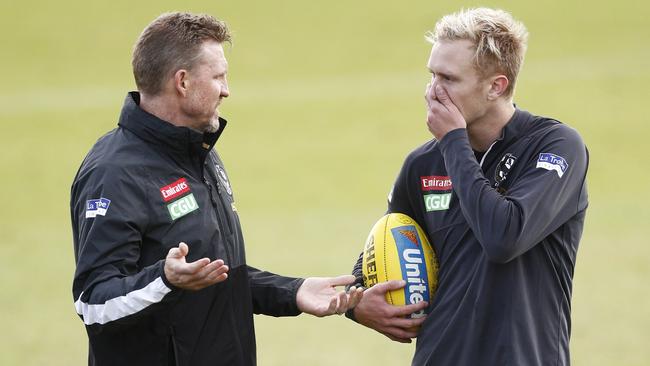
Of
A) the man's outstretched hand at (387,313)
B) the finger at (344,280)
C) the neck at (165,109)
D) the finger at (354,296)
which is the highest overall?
the neck at (165,109)

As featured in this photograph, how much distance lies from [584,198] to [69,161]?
18196 mm

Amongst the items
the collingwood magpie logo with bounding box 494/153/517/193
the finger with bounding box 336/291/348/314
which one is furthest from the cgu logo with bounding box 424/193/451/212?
the finger with bounding box 336/291/348/314

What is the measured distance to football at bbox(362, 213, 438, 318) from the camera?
445 cm

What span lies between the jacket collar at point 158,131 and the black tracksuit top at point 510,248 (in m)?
1.04

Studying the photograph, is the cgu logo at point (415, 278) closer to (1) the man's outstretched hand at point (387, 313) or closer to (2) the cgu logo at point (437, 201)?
(1) the man's outstretched hand at point (387, 313)

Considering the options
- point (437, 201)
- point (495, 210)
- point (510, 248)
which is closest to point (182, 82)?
point (437, 201)

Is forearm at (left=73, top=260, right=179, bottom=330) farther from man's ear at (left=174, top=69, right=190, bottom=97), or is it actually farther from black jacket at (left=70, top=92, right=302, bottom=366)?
man's ear at (left=174, top=69, right=190, bottom=97)

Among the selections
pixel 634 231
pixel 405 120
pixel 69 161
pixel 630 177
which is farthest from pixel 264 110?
pixel 634 231

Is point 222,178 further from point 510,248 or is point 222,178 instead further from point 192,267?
point 510,248

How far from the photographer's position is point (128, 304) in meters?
4.05

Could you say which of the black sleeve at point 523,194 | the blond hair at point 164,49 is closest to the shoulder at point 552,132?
the black sleeve at point 523,194

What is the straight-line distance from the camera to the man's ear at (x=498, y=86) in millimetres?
4254

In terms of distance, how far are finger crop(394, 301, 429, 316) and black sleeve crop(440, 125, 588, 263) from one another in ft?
1.62

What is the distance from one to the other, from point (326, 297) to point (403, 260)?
46 cm
